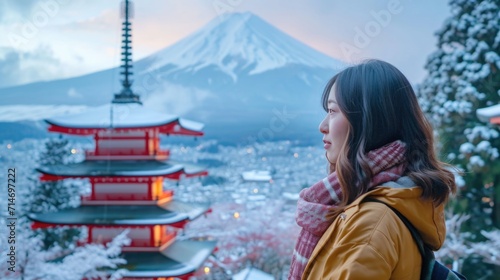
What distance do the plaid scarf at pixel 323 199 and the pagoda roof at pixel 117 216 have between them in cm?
419

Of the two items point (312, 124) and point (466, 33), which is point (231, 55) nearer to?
point (312, 124)

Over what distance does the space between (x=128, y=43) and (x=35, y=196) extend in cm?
243

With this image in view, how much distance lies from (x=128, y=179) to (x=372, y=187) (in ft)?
14.8

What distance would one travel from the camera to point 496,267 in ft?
15.4

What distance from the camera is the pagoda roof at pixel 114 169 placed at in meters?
4.86

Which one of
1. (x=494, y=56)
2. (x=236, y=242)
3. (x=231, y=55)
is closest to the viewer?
(x=494, y=56)

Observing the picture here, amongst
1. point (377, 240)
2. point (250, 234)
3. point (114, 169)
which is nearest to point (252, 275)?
point (250, 234)

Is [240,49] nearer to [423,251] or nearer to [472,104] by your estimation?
[472,104]

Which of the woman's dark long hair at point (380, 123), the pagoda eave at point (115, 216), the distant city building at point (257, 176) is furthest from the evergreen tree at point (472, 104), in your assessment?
the woman's dark long hair at point (380, 123)

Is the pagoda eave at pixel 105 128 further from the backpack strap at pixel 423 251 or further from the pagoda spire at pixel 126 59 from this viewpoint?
the backpack strap at pixel 423 251

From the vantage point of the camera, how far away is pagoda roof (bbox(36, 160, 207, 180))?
4.86 metres

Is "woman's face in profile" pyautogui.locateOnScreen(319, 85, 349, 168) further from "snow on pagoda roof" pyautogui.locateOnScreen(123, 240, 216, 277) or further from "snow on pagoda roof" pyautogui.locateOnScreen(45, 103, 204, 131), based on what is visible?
"snow on pagoda roof" pyautogui.locateOnScreen(123, 240, 216, 277)

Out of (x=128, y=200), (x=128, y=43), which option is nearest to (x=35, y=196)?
(x=128, y=200)

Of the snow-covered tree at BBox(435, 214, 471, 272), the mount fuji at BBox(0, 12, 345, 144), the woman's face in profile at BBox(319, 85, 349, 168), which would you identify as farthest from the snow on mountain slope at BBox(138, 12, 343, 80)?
the woman's face in profile at BBox(319, 85, 349, 168)
